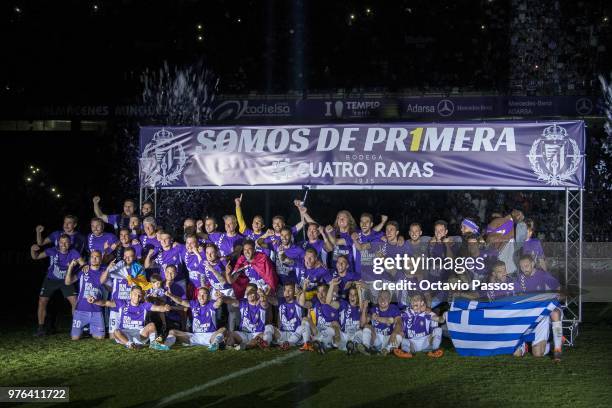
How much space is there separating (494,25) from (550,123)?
67.5 feet

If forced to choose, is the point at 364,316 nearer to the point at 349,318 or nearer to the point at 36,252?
the point at 349,318

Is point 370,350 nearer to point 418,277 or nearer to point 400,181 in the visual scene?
point 418,277

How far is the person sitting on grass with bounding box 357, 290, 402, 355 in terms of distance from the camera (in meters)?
9.16

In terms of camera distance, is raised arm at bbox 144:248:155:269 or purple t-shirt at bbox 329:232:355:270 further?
raised arm at bbox 144:248:155:269

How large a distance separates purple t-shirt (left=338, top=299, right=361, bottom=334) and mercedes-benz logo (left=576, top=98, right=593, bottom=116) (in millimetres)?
17548

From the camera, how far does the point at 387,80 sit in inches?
1120

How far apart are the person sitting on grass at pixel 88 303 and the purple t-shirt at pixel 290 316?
2.57 metres

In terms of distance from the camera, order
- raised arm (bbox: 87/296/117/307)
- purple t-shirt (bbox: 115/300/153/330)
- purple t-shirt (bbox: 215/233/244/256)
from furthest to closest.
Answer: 1. purple t-shirt (bbox: 215/233/244/256)
2. raised arm (bbox: 87/296/117/307)
3. purple t-shirt (bbox: 115/300/153/330)

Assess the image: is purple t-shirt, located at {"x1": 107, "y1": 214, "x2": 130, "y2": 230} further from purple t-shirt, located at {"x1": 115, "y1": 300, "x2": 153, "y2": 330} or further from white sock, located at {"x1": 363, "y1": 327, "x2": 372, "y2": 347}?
white sock, located at {"x1": 363, "y1": 327, "x2": 372, "y2": 347}

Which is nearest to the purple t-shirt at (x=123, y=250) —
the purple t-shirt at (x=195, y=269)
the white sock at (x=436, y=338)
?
the purple t-shirt at (x=195, y=269)

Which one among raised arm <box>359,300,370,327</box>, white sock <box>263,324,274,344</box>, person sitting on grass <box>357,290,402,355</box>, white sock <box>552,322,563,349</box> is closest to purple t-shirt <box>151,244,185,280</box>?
white sock <box>263,324,274,344</box>

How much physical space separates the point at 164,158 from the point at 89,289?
6.96 feet

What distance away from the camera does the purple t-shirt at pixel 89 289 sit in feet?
34.0

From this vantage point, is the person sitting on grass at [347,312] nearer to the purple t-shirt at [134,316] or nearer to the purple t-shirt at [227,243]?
the purple t-shirt at [227,243]
